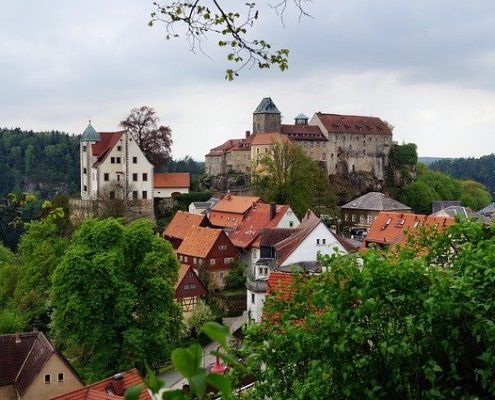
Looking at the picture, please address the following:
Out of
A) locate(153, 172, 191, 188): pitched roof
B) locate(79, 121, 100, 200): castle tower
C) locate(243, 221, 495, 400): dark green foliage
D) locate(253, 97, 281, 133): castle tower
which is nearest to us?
locate(243, 221, 495, 400): dark green foliage

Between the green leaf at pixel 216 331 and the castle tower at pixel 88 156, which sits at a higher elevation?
the castle tower at pixel 88 156

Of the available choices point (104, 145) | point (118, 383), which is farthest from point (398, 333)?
point (104, 145)

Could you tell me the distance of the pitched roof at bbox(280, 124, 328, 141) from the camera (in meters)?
79.5

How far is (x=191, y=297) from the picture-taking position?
38.3 metres

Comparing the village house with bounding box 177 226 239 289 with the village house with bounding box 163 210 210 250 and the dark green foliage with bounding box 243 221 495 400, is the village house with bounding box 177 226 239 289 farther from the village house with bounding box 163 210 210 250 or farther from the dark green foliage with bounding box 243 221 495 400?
the dark green foliage with bounding box 243 221 495 400

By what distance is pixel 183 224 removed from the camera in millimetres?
52156

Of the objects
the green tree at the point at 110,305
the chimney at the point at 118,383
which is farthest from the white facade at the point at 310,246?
the chimney at the point at 118,383

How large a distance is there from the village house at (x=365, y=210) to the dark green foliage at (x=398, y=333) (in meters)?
52.3

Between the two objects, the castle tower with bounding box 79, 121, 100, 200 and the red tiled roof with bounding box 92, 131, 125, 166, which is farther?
the castle tower with bounding box 79, 121, 100, 200

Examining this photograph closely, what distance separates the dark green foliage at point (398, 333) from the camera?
7223mm

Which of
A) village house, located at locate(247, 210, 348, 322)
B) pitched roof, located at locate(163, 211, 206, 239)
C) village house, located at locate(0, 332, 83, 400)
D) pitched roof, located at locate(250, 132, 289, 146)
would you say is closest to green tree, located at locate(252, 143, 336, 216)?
pitched roof, located at locate(163, 211, 206, 239)

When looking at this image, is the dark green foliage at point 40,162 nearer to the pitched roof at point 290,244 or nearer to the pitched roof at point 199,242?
the pitched roof at point 199,242

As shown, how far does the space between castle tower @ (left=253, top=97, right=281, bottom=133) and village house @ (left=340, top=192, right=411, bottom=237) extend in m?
18.7

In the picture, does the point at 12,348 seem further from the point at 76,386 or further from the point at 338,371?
the point at 338,371
